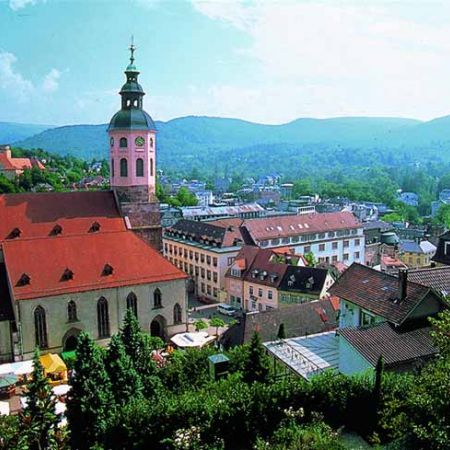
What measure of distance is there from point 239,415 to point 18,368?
18.5 metres

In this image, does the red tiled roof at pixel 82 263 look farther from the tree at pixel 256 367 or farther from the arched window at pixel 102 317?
the tree at pixel 256 367

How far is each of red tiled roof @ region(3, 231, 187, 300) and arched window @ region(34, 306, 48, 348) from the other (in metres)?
1.14

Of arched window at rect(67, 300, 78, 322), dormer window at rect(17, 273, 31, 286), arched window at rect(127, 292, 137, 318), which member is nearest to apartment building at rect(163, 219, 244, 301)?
arched window at rect(127, 292, 137, 318)

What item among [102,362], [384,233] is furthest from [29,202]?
[384,233]

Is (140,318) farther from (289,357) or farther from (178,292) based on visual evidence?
(289,357)

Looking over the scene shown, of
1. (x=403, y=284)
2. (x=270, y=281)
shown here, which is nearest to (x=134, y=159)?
(x=270, y=281)

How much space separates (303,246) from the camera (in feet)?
225

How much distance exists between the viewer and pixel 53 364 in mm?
31812

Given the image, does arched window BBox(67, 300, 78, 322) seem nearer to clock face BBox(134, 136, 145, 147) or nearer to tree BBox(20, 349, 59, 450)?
clock face BBox(134, 136, 145, 147)

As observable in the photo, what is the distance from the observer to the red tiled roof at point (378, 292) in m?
24.0

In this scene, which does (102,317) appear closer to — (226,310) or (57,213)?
(57,213)

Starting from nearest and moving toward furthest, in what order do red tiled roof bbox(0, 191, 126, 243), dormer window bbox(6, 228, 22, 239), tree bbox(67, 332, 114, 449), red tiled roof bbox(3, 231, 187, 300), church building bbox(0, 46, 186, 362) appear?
tree bbox(67, 332, 114, 449) < church building bbox(0, 46, 186, 362) < red tiled roof bbox(3, 231, 187, 300) < dormer window bbox(6, 228, 22, 239) < red tiled roof bbox(0, 191, 126, 243)

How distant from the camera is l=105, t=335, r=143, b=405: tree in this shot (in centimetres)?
2200

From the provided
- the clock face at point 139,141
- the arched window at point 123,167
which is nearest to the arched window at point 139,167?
the arched window at point 123,167
